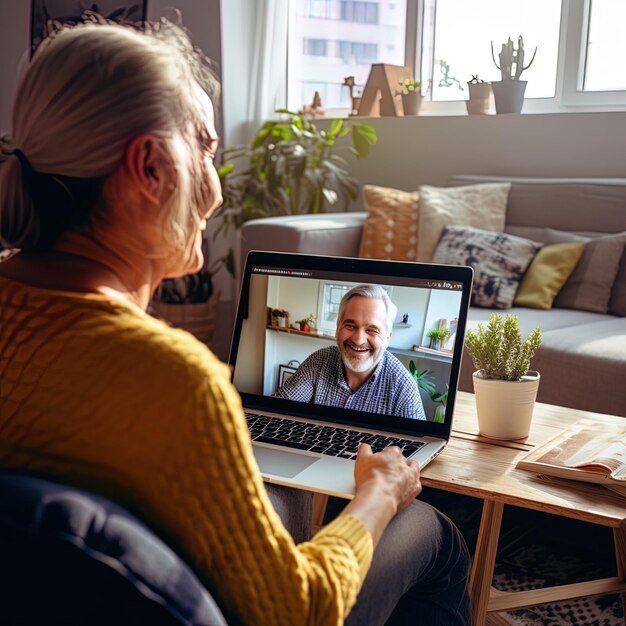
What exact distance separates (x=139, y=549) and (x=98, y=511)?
4 cm

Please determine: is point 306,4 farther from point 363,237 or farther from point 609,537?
point 609,537

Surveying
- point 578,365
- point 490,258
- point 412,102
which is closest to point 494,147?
point 412,102

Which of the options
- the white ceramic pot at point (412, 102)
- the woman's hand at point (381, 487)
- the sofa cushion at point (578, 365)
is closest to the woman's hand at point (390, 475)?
the woman's hand at point (381, 487)

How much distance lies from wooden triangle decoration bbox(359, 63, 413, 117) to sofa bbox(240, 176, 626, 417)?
0.62m

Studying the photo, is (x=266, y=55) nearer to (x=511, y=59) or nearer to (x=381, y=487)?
(x=511, y=59)

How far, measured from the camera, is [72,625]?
63cm

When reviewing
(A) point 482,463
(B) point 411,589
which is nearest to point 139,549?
(B) point 411,589

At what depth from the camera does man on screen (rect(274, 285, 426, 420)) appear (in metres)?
1.39

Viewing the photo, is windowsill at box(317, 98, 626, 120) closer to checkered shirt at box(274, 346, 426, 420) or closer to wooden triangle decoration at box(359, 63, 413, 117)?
wooden triangle decoration at box(359, 63, 413, 117)

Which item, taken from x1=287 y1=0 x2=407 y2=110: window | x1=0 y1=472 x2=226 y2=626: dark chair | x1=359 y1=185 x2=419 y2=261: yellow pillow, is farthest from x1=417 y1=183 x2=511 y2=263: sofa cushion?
x1=0 y1=472 x2=226 y2=626: dark chair

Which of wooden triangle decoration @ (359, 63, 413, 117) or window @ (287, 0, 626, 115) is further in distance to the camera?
wooden triangle decoration @ (359, 63, 413, 117)

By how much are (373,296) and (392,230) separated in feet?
6.04

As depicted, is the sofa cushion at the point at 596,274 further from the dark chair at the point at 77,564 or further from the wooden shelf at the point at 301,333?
the dark chair at the point at 77,564

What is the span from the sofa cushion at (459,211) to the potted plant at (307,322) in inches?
67.8
